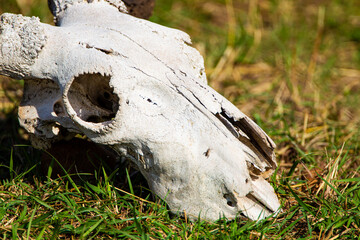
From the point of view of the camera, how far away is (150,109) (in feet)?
6.61

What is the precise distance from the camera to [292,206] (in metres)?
2.42

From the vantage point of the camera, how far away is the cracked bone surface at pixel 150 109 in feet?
6.54

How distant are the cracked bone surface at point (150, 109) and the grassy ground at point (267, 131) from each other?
8.6 inches

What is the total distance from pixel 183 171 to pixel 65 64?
2.60 ft

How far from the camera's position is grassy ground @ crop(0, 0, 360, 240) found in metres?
2.15

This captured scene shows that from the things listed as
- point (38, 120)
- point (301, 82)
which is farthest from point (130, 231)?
point (301, 82)

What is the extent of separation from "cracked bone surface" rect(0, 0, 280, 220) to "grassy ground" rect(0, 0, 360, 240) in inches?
8.6

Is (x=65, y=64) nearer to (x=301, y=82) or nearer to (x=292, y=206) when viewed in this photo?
(x=292, y=206)

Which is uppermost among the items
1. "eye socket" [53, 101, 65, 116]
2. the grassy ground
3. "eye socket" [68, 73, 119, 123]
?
"eye socket" [68, 73, 119, 123]

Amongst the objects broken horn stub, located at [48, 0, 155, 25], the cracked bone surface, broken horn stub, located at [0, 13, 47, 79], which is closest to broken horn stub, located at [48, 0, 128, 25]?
broken horn stub, located at [48, 0, 155, 25]

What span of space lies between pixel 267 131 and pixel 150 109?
135 centimetres

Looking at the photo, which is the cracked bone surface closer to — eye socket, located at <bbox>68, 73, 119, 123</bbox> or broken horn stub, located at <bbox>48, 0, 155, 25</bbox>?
eye socket, located at <bbox>68, 73, 119, 123</bbox>

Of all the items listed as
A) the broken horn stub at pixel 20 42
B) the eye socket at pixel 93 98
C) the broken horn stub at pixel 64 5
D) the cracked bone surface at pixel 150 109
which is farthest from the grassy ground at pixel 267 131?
the broken horn stub at pixel 64 5

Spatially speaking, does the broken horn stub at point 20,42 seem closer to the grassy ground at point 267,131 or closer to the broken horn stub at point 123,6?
the broken horn stub at point 123,6
